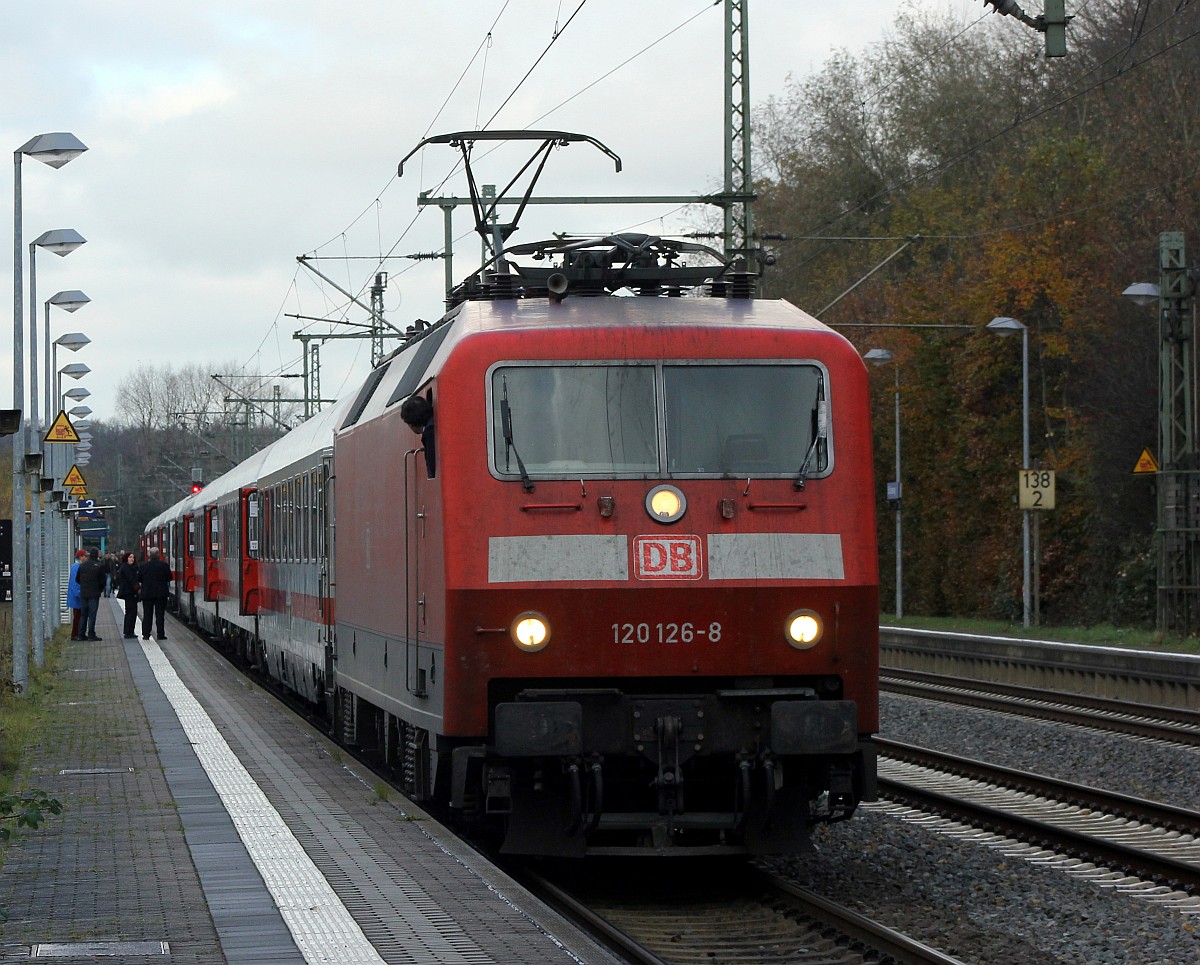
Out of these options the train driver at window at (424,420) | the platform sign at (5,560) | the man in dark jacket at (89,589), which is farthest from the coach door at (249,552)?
the train driver at window at (424,420)

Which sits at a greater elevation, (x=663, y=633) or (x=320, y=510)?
(x=320, y=510)

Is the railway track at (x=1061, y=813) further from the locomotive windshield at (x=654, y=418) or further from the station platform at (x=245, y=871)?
the station platform at (x=245, y=871)

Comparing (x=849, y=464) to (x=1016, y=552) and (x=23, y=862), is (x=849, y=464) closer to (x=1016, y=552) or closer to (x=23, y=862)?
(x=23, y=862)

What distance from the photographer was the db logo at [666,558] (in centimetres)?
911

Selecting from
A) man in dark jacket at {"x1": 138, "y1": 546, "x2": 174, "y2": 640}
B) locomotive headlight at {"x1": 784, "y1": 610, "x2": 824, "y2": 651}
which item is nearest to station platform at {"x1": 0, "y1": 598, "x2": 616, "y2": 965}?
locomotive headlight at {"x1": 784, "y1": 610, "x2": 824, "y2": 651}

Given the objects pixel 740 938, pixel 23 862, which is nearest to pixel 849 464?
pixel 740 938

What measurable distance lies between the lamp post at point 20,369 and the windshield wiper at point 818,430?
1295cm

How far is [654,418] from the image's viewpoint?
938 cm

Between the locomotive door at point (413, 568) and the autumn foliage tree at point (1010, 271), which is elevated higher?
the autumn foliage tree at point (1010, 271)

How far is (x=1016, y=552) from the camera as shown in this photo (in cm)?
4006

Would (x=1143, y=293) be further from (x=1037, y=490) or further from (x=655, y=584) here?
(x=655, y=584)

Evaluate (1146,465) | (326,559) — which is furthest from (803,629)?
(1146,465)

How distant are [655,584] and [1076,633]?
2353cm

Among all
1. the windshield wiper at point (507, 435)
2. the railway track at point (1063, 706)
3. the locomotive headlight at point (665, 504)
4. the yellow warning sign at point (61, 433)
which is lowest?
the railway track at point (1063, 706)
